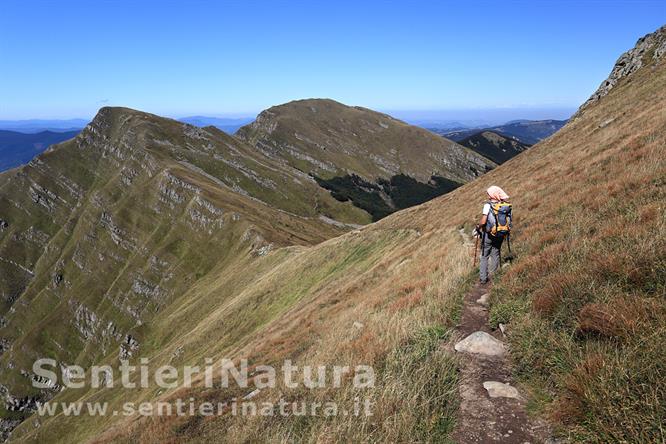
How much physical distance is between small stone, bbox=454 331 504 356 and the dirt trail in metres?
0.02

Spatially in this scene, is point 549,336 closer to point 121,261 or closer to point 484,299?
point 484,299

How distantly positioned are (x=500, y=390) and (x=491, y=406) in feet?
1.54

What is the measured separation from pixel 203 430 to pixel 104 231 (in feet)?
613

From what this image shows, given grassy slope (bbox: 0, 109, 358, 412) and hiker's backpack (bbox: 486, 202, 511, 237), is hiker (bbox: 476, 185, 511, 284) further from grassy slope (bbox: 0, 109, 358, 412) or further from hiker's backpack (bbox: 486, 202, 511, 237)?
grassy slope (bbox: 0, 109, 358, 412)

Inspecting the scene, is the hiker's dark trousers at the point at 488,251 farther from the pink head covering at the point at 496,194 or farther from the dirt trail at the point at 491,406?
the dirt trail at the point at 491,406

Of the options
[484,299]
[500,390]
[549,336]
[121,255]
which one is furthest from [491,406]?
[121,255]

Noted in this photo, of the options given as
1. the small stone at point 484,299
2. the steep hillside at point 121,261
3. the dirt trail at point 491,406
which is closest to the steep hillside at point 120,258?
the steep hillside at point 121,261

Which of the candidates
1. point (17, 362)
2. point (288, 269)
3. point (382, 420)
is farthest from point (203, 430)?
point (17, 362)

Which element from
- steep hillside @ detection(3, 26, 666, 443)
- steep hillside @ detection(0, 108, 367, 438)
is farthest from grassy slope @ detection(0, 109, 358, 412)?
steep hillside @ detection(3, 26, 666, 443)

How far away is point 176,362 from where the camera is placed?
57031mm

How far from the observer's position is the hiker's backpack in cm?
1238

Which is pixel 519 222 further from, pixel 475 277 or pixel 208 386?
pixel 208 386

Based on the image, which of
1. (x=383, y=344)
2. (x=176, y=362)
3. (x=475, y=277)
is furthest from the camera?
(x=176, y=362)

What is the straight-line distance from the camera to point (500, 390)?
6832mm
